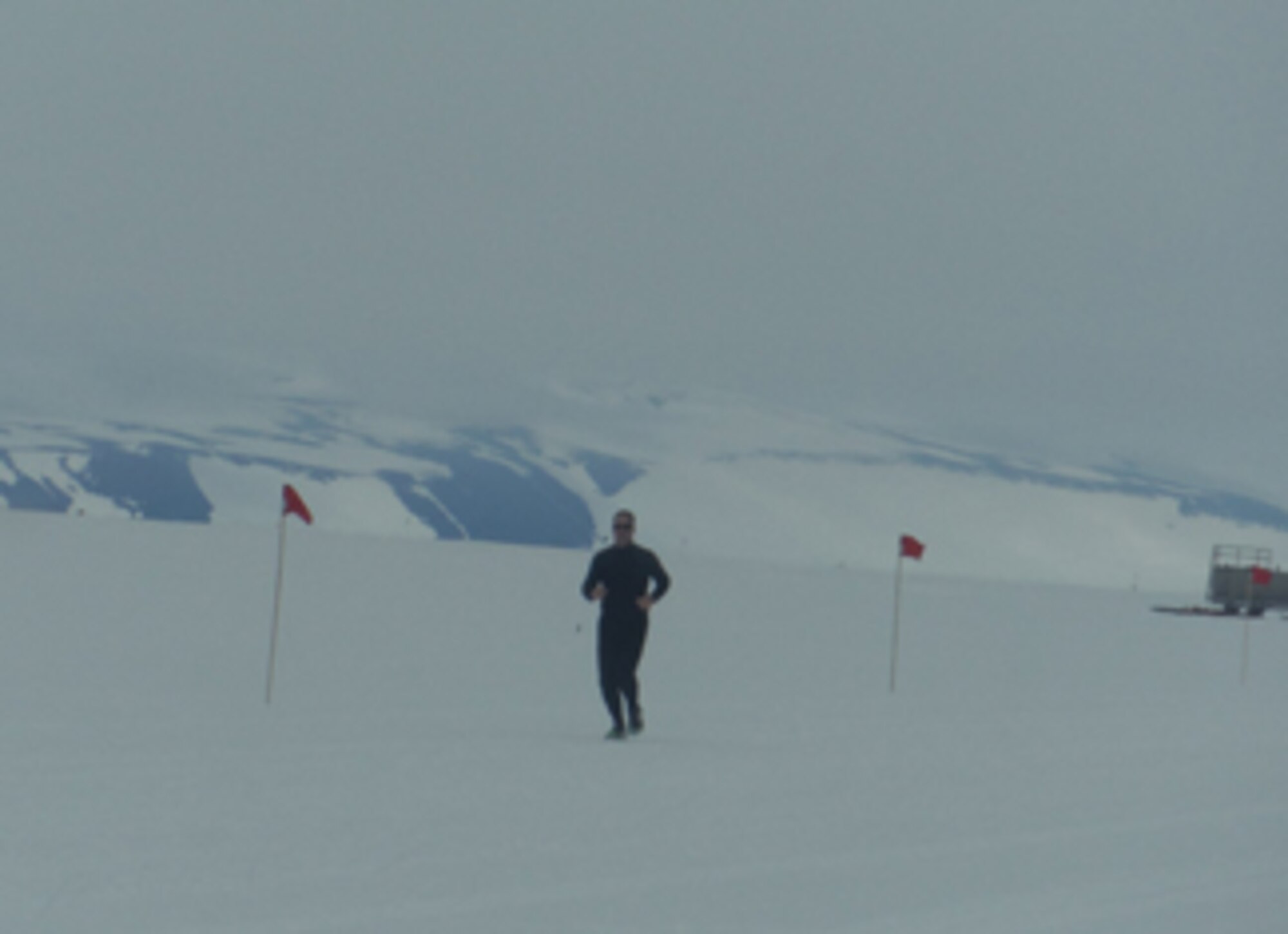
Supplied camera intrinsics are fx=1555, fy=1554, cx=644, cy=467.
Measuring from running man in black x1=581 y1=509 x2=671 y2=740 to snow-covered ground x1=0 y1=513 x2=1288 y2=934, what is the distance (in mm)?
369

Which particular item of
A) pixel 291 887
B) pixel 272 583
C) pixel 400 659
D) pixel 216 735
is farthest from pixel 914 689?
pixel 272 583

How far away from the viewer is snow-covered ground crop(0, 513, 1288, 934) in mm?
6355

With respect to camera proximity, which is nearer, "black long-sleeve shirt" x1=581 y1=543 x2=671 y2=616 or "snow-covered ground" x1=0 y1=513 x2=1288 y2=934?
"snow-covered ground" x1=0 y1=513 x2=1288 y2=934

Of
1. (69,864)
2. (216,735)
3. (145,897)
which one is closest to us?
(145,897)

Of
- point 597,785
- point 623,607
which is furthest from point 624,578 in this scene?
point 597,785

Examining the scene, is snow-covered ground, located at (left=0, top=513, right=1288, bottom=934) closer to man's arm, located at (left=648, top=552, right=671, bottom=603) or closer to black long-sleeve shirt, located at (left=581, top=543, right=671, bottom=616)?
black long-sleeve shirt, located at (left=581, top=543, right=671, bottom=616)

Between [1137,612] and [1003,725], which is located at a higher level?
[1137,612]

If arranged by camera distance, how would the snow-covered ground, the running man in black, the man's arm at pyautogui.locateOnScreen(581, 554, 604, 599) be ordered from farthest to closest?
the man's arm at pyautogui.locateOnScreen(581, 554, 604, 599), the running man in black, the snow-covered ground

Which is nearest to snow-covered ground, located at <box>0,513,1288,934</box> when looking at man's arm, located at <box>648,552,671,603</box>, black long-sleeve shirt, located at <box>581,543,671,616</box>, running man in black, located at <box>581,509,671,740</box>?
running man in black, located at <box>581,509,671,740</box>

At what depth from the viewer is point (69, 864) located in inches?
262

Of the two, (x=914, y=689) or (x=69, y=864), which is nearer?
(x=69, y=864)

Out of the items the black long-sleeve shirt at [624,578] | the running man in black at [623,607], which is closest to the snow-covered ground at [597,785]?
the running man in black at [623,607]

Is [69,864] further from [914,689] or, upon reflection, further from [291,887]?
[914,689]

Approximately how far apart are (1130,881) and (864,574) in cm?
5014
